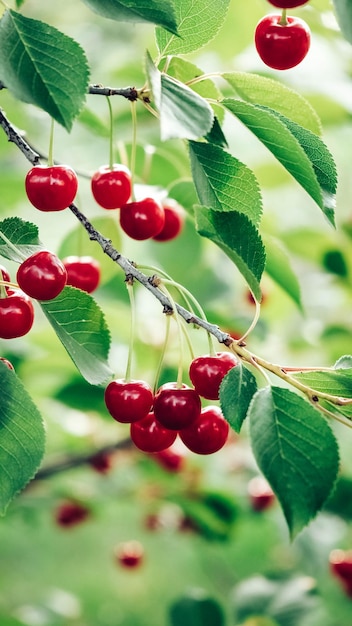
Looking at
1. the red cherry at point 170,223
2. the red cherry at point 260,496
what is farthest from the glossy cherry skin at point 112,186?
the red cherry at point 260,496

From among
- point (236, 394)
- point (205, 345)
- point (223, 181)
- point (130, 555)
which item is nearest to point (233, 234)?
point (223, 181)

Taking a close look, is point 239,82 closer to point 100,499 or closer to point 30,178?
point 30,178

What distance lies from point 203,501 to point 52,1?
5.72 meters

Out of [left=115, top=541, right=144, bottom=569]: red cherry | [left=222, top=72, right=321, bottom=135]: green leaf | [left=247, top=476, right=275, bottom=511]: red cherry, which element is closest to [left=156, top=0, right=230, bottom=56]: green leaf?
[left=222, top=72, right=321, bottom=135]: green leaf

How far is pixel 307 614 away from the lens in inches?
98.5

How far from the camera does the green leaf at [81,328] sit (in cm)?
129

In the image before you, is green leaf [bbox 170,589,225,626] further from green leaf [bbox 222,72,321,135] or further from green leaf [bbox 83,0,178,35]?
green leaf [bbox 83,0,178,35]

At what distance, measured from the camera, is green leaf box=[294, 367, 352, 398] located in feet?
3.98

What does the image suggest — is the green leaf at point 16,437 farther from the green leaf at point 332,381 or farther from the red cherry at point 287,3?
the red cherry at point 287,3

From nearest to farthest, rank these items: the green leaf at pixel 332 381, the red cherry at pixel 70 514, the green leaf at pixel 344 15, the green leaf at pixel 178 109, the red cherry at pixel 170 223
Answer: the green leaf at pixel 344 15 → the green leaf at pixel 178 109 → the green leaf at pixel 332 381 → the red cherry at pixel 170 223 → the red cherry at pixel 70 514

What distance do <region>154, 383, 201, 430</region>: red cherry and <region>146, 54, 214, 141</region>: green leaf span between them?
0.44 meters

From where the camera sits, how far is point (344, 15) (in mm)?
872

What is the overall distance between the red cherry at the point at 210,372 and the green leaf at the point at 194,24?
0.52 metres

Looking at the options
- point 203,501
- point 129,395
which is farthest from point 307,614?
point 129,395
